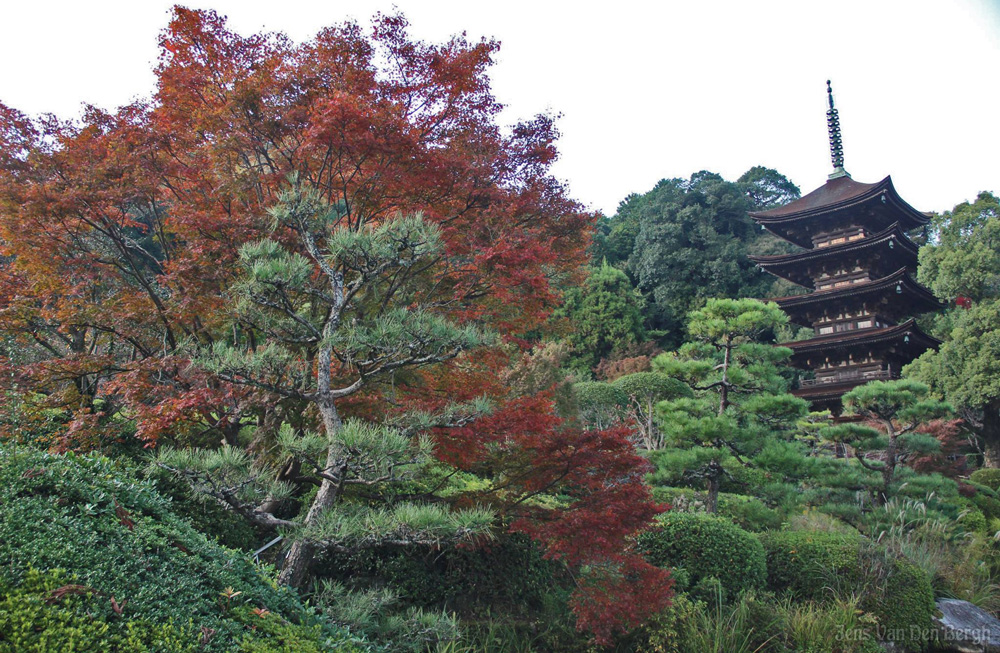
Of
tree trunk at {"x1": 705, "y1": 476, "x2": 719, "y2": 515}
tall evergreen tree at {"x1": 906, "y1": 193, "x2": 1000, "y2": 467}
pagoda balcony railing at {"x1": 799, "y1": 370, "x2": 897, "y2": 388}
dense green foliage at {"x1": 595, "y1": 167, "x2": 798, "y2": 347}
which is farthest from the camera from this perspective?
dense green foliage at {"x1": 595, "y1": 167, "x2": 798, "y2": 347}

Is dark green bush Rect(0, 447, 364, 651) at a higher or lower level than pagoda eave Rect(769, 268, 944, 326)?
lower

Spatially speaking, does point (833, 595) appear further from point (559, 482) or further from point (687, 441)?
point (559, 482)

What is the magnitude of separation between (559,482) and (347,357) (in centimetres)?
198

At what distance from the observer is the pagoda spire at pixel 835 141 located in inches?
877

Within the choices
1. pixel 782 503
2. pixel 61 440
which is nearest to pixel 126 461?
pixel 61 440

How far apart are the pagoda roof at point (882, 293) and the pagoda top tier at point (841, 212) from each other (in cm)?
230

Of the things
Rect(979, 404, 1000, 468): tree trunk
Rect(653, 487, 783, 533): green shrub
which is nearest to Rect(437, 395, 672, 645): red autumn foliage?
Rect(653, 487, 783, 533): green shrub

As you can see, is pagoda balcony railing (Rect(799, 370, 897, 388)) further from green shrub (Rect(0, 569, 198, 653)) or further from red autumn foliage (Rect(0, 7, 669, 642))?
green shrub (Rect(0, 569, 198, 653))

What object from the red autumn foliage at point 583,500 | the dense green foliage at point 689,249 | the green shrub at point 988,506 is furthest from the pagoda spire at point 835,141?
the red autumn foliage at point 583,500

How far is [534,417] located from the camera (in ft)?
16.3

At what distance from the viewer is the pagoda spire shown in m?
22.3

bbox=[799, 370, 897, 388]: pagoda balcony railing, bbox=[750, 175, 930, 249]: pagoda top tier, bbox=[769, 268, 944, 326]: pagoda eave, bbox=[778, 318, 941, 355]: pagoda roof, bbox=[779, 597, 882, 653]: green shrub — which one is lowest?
bbox=[779, 597, 882, 653]: green shrub

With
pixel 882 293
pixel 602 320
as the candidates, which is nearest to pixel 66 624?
pixel 882 293

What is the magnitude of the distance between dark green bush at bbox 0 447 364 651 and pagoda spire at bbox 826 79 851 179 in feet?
79.3
